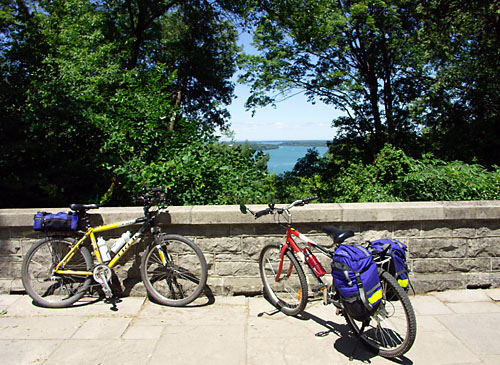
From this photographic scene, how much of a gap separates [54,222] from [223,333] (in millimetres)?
2036

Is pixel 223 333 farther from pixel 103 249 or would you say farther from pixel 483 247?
pixel 483 247

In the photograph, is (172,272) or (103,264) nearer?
(103,264)

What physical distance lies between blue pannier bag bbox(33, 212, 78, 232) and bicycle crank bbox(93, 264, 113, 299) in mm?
485

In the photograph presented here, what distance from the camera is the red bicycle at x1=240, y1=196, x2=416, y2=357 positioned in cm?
320

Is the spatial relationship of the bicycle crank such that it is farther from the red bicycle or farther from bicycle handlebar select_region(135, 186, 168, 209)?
the red bicycle

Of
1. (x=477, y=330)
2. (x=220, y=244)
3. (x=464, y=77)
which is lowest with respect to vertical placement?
(x=477, y=330)

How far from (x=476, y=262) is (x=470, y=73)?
802 centimetres

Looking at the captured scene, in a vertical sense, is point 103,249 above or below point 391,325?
above

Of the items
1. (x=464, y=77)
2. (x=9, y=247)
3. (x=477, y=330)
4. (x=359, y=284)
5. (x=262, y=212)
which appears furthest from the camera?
(x=464, y=77)

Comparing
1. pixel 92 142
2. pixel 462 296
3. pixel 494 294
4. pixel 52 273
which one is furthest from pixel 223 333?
pixel 92 142

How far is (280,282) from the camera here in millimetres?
4332

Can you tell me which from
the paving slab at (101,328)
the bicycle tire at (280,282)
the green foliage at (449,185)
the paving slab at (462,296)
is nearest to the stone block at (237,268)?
Result: the bicycle tire at (280,282)

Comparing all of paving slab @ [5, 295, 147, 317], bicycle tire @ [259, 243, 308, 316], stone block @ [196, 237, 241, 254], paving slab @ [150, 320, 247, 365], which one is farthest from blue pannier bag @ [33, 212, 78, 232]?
bicycle tire @ [259, 243, 308, 316]

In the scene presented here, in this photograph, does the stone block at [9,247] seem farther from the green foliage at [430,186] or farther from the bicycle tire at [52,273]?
the green foliage at [430,186]
